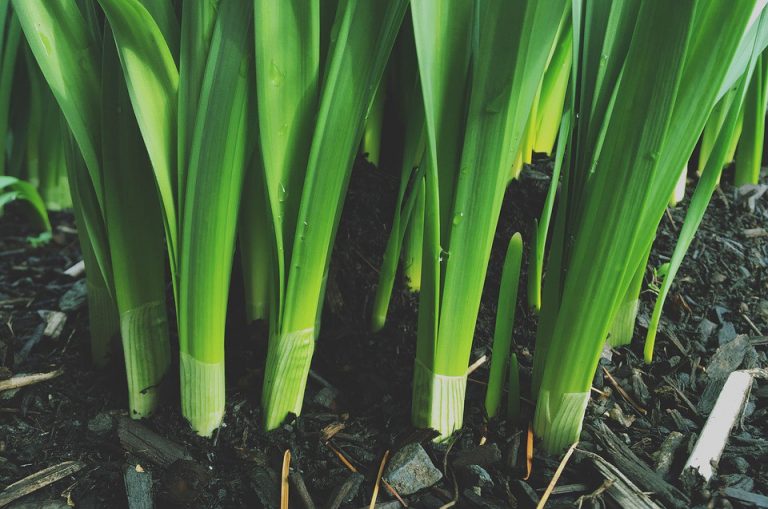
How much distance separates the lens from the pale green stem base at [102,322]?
3.45ft

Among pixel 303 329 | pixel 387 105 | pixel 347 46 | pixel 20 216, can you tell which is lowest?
pixel 20 216

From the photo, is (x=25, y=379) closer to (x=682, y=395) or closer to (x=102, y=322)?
(x=102, y=322)

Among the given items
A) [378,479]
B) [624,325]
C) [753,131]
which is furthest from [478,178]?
[753,131]

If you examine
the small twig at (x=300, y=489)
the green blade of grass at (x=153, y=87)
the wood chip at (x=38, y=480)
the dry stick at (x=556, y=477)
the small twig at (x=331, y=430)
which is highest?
the green blade of grass at (x=153, y=87)

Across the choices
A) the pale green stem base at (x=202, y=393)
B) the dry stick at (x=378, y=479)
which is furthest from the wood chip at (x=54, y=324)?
the dry stick at (x=378, y=479)

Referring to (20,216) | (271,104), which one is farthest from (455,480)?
(20,216)

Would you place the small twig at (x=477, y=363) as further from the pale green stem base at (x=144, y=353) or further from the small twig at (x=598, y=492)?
the pale green stem base at (x=144, y=353)

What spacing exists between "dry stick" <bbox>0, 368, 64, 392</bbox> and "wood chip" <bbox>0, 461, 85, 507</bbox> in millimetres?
200

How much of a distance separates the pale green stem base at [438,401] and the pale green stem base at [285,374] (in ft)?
0.52

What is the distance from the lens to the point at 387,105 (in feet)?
4.50

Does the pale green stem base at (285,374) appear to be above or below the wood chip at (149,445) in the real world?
above

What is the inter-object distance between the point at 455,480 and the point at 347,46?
22.4 inches

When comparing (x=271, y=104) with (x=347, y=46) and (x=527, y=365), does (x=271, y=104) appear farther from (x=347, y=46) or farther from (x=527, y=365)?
(x=527, y=365)

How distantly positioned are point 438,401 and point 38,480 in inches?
21.2
